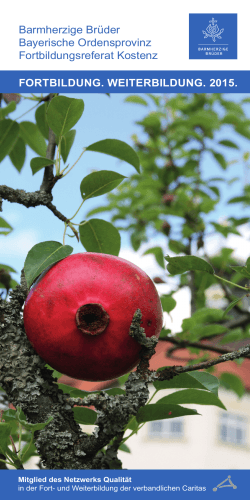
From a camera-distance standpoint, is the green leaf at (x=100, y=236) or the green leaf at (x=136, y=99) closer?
the green leaf at (x=100, y=236)

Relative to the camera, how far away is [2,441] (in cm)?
74

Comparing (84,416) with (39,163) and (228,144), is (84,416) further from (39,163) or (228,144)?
(228,144)

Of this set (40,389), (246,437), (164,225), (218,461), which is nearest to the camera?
(40,389)

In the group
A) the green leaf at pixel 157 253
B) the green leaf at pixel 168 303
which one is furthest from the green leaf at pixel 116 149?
the green leaf at pixel 157 253

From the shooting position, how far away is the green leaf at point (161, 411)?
29.4 inches

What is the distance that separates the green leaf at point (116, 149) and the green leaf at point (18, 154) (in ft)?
1.88

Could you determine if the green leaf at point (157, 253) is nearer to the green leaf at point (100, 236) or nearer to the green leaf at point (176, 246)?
the green leaf at point (176, 246)

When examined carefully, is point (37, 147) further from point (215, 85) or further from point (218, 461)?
point (218, 461)

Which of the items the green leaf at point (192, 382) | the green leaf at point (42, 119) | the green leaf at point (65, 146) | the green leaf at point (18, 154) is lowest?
the green leaf at point (192, 382)

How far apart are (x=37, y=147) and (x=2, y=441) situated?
0.97m

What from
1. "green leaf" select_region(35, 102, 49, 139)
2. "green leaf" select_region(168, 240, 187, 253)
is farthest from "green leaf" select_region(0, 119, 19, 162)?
"green leaf" select_region(168, 240, 187, 253)

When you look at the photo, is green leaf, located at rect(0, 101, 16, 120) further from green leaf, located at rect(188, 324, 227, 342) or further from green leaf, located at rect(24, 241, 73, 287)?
green leaf, located at rect(188, 324, 227, 342)

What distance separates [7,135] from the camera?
124cm
